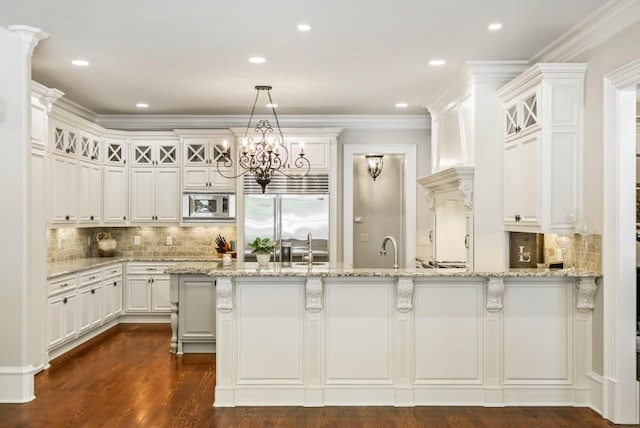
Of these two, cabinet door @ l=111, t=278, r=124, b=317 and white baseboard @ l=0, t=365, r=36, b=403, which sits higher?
cabinet door @ l=111, t=278, r=124, b=317

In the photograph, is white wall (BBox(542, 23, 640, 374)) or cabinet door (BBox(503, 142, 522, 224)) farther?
cabinet door (BBox(503, 142, 522, 224))

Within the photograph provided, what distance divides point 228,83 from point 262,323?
2828 mm

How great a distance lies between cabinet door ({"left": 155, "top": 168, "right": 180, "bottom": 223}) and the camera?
7992mm

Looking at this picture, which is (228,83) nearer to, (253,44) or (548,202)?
(253,44)

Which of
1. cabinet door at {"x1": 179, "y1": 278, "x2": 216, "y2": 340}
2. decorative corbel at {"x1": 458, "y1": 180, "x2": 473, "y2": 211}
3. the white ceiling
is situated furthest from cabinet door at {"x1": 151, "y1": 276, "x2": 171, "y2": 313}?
decorative corbel at {"x1": 458, "y1": 180, "x2": 473, "y2": 211}

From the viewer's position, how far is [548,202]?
4.49 meters

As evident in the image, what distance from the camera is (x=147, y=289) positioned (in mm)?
7770

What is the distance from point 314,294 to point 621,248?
2.20 meters

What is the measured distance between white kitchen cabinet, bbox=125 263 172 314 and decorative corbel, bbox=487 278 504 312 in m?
4.72

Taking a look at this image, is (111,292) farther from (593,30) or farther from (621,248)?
(593,30)

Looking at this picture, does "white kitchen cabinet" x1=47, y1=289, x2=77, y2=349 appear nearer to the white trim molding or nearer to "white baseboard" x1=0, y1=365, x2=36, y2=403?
"white baseboard" x1=0, y1=365, x2=36, y2=403

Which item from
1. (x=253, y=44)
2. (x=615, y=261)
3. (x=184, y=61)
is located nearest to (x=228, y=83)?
(x=184, y=61)

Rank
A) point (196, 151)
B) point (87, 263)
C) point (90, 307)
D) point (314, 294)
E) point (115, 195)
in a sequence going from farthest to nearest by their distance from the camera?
point (196, 151), point (115, 195), point (87, 263), point (90, 307), point (314, 294)

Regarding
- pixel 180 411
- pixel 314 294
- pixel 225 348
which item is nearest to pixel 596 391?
pixel 314 294
